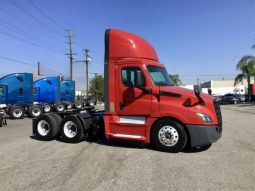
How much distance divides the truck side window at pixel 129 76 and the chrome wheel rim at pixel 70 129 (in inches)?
90.8

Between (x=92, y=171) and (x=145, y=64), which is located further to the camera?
(x=145, y=64)

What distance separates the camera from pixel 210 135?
8.91 meters

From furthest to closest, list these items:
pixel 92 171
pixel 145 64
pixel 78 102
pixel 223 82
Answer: pixel 223 82, pixel 78 102, pixel 145 64, pixel 92 171

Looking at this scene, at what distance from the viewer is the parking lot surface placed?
6.10 meters

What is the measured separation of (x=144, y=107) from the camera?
9500mm

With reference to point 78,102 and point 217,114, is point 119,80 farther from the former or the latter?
point 78,102

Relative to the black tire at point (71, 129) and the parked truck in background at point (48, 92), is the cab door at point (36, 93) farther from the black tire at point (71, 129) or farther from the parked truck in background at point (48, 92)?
the black tire at point (71, 129)

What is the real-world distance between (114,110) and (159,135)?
1.60m

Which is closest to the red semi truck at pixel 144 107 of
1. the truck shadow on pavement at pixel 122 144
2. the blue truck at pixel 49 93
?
the truck shadow on pavement at pixel 122 144

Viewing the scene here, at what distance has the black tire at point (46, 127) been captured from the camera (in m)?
11.1

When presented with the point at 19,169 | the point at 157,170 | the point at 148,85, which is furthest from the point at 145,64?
the point at 19,169

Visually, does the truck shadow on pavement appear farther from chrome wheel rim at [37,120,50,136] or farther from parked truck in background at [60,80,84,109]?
parked truck in background at [60,80,84,109]

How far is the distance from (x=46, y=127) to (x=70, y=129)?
3.44ft

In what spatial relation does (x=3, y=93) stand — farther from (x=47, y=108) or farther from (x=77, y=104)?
(x=77, y=104)
